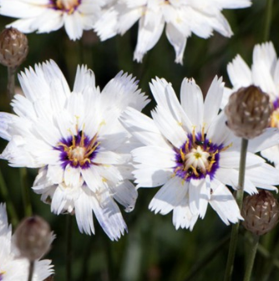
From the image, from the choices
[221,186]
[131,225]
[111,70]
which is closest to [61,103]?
[221,186]

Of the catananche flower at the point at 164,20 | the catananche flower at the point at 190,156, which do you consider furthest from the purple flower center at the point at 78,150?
the catananche flower at the point at 164,20

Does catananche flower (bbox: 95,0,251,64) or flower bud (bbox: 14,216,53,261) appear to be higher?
catananche flower (bbox: 95,0,251,64)

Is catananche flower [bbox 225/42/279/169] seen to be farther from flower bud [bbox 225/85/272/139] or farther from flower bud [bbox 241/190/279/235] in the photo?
flower bud [bbox 225/85/272/139]

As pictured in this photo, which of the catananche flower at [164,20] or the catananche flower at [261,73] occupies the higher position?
the catananche flower at [164,20]

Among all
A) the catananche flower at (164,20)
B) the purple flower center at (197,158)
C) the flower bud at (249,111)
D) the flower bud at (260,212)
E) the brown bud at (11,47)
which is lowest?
the flower bud at (260,212)

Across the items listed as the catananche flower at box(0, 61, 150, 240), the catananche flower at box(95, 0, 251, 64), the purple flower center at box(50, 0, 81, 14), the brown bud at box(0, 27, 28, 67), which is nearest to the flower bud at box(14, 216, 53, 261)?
the catananche flower at box(0, 61, 150, 240)

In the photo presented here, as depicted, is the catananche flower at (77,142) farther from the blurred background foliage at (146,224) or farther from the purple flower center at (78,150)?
the blurred background foliage at (146,224)

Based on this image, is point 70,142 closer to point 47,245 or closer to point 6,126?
point 6,126
